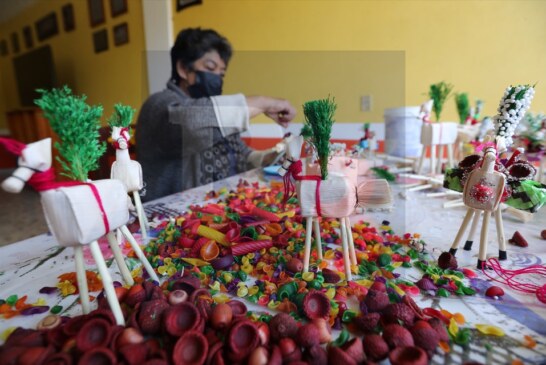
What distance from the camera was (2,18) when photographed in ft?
11.0

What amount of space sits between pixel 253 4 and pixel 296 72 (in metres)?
0.52

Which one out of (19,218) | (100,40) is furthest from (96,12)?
(19,218)

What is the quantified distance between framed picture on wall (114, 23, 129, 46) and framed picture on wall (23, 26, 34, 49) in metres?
1.45

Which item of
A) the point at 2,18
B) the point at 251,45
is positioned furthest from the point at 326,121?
the point at 2,18

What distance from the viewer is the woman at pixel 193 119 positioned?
38.6 inches

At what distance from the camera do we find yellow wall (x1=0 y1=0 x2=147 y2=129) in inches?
87.1

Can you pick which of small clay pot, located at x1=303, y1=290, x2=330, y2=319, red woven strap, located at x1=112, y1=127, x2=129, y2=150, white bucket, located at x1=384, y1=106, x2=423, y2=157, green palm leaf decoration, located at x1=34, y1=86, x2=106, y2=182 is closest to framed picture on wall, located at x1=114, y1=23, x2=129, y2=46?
white bucket, located at x1=384, y1=106, x2=423, y2=157

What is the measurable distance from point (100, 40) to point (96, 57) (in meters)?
0.15

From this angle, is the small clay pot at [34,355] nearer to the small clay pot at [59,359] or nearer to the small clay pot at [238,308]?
the small clay pot at [59,359]

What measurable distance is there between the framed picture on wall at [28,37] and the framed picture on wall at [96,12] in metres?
1.13

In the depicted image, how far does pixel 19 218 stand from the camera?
2195mm

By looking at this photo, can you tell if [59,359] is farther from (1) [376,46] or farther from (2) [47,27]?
(2) [47,27]

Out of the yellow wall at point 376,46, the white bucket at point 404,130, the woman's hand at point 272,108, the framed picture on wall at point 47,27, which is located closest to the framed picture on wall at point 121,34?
the yellow wall at point 376,46

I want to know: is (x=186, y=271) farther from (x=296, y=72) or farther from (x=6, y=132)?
(x=6, y=132)
